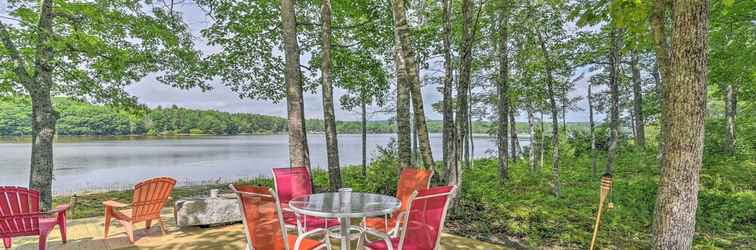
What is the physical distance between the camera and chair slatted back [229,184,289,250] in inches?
84.6

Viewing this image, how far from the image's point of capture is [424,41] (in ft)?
24.0

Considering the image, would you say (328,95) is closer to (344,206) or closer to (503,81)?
(344,206)

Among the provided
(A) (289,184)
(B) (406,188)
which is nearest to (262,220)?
(A) (289,184)

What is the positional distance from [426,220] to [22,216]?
3.83 m

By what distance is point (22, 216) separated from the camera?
321 centimetres

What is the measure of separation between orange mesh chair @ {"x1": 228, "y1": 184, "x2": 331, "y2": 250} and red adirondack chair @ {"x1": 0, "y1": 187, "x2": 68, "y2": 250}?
2601mm

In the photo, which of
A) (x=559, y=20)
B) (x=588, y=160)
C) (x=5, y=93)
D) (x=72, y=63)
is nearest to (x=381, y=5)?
(x=559, y=20)

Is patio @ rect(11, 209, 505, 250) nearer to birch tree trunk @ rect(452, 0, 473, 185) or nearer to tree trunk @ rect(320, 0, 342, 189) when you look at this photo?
birch tree trunk @ rect(452, 0, 473, 185)

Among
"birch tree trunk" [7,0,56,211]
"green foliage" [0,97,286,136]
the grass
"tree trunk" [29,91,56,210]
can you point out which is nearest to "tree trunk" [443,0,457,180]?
the grass

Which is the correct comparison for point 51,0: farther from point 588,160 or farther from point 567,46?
point 588,160

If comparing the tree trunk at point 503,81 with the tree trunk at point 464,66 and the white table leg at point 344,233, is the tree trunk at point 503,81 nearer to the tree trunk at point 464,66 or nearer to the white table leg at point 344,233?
the tree trunk at point 464,66

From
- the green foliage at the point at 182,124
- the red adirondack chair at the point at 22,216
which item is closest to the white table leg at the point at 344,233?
the red adirondack chair at the point at 22,216

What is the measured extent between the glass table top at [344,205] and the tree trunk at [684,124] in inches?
91.6

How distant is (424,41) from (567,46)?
3119 millimetres
